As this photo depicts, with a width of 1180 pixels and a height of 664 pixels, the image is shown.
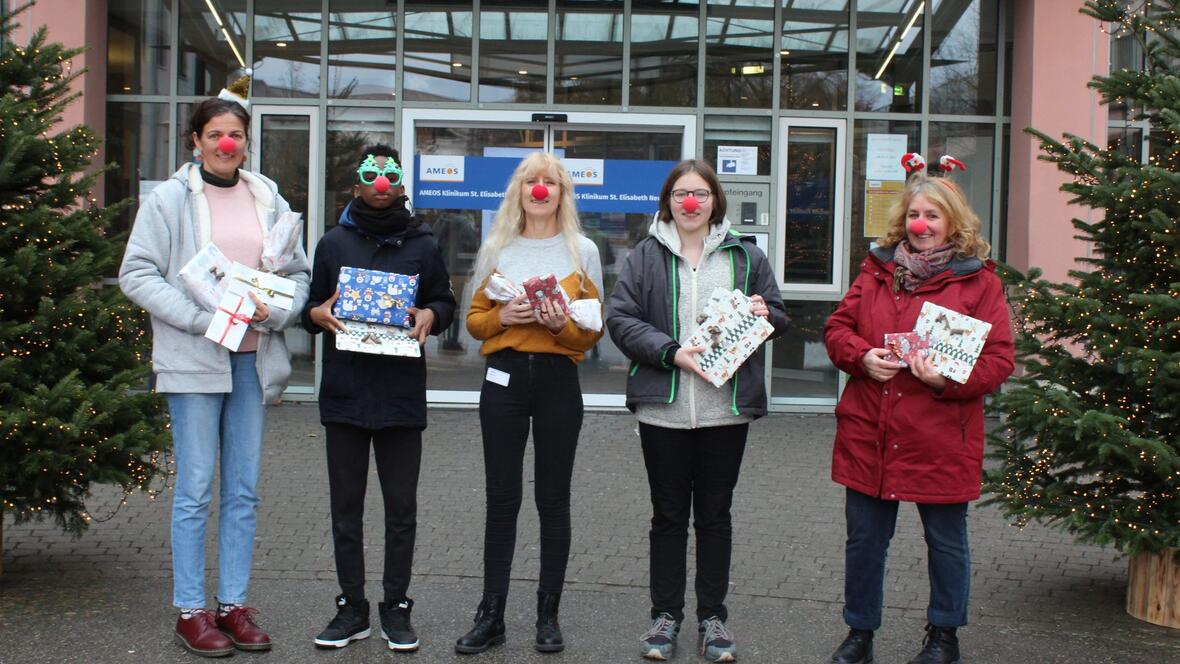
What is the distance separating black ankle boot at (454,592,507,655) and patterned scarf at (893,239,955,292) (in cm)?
207

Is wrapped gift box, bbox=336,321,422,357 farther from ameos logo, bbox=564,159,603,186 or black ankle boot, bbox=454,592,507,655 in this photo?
ameos logo, bbox=564,159,603,186

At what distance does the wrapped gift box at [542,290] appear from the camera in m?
4.64

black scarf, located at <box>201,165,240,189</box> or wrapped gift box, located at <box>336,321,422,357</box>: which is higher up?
black scarf, located at <box>201,165,240,189</box>

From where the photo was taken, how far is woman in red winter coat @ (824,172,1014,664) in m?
4.67

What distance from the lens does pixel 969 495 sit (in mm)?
4688

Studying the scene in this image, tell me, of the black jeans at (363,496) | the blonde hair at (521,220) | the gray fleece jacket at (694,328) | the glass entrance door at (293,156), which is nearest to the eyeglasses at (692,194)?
the gray fleece jacket at (694,328)

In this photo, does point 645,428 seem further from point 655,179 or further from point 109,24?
point 109,24

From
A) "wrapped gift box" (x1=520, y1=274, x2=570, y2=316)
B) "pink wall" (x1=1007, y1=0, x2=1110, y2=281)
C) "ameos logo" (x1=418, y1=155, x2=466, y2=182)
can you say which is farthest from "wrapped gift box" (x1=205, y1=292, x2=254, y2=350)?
"pink wall" (x1=1007, y1=0, x2=1110, y2=281)

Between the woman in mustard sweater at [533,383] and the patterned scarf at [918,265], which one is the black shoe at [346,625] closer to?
the woman in mustard sweater at [533,383]

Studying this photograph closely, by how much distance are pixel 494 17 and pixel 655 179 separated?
2143mm

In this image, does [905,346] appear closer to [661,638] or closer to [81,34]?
[661,638]

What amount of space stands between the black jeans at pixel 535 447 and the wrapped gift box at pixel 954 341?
1418 mm

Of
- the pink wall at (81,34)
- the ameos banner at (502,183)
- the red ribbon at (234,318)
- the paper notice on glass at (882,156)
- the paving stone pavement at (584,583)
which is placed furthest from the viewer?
the paper notice on glass at (882,156)

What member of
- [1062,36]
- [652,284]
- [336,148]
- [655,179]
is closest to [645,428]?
[652,284]
